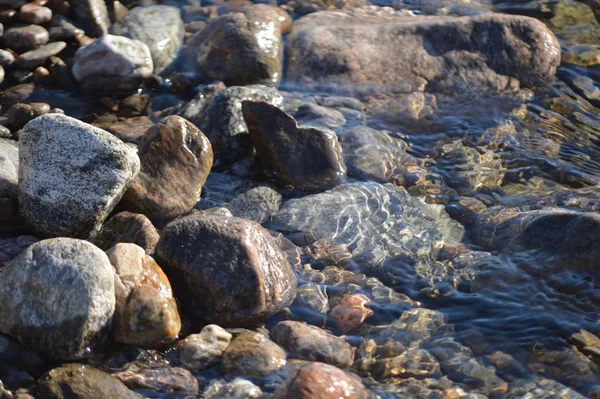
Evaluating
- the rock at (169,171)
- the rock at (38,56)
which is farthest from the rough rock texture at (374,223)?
the rock at (38,56)

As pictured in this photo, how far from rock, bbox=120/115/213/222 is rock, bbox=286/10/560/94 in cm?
195

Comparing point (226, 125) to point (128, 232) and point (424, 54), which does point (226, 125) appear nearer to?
point (128, 232)

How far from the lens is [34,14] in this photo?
23.3ft

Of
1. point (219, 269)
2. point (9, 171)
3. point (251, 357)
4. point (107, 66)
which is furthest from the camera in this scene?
point (107, 66)

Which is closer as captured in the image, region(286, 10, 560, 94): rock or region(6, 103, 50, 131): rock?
region(6, 103, 50, 131): rock

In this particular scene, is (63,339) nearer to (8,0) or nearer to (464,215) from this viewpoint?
(464,215)

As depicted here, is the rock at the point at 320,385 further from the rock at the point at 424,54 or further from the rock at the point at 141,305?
the rock at the point at 424,54

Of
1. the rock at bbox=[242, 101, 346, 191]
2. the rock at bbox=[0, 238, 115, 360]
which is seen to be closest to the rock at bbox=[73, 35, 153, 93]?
the rock at bbox=[242, 101, 346, 191]

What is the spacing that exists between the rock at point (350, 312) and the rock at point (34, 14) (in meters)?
4.11

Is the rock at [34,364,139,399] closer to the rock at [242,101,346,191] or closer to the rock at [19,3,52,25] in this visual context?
the rock at [242,101,346,191]

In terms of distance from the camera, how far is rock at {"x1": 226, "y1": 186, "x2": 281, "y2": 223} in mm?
5379

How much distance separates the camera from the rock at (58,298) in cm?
398

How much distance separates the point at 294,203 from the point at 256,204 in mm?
269

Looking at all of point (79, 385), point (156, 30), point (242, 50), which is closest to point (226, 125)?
point (242, 50)
